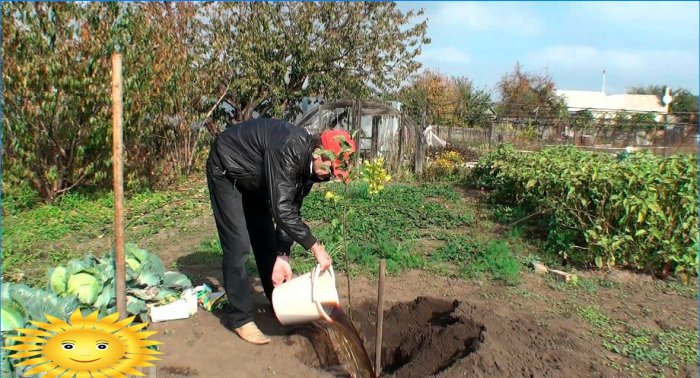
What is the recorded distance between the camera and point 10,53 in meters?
6.61

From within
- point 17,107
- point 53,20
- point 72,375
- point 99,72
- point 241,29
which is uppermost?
point 241,29

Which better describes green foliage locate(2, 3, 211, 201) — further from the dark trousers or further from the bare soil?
the dark trousers

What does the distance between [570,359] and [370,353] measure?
1235 mm

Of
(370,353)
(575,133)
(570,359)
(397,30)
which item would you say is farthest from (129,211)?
(575,133)

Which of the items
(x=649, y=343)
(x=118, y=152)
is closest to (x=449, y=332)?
(x=649, y=343)

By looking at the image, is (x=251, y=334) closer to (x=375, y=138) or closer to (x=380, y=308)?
(x=380, y=308)

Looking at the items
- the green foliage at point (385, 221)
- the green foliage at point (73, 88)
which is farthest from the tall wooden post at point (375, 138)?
the green foliage at point (73, 88)

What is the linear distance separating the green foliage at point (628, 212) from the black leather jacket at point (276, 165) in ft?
9.30

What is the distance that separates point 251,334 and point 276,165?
1150 millimetres

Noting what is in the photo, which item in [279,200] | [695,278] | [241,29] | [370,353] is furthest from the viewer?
[241,29]

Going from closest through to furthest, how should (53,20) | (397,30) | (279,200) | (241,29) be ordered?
1. (279,200)
2. (53,20)
3. (241,29)
4. (397,30)

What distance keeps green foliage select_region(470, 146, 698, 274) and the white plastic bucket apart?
2745mm

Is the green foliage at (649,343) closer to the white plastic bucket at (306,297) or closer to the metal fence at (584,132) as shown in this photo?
the white plastic bucket at (306,297)

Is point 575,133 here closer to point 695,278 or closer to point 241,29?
point 241,29
